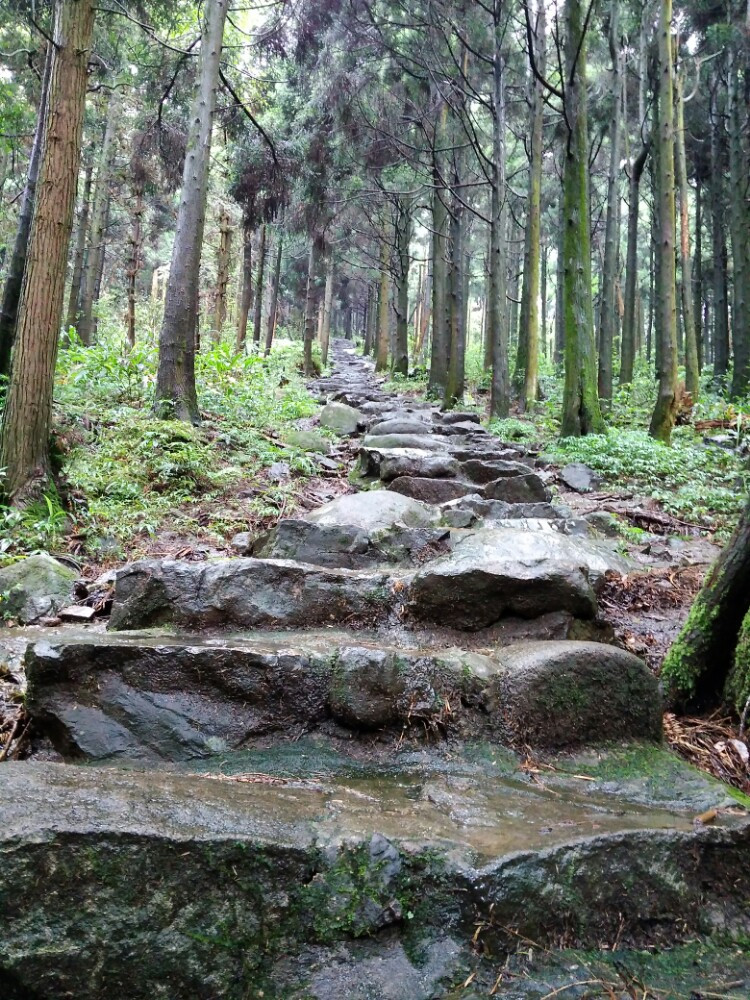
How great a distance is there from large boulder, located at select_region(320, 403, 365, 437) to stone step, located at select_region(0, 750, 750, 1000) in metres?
8.64

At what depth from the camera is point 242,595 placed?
3.69 m

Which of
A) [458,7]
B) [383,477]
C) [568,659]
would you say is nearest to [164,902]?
[568,659]

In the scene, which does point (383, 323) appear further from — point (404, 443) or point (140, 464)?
point (140, 464)

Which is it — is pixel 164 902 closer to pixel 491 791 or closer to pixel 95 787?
pixel 95 787

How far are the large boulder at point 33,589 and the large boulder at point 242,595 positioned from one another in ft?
2.81

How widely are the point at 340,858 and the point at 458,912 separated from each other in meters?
0.39

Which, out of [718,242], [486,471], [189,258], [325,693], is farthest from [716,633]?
[718,242]

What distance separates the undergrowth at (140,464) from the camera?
5.75 meters

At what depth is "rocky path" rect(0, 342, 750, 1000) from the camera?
1.72 metres

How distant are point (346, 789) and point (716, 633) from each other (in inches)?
83.2

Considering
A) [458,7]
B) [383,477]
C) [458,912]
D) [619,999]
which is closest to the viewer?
[619,999]

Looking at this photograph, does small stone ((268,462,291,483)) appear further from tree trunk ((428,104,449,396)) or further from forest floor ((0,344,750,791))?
tree trunk ((428,104,449,396))

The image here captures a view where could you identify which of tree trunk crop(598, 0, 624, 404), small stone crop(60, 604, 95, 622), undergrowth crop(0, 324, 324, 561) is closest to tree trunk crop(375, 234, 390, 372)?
tree trunk crop(598, 0, 624, 404)

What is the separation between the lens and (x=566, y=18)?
34.1ft
